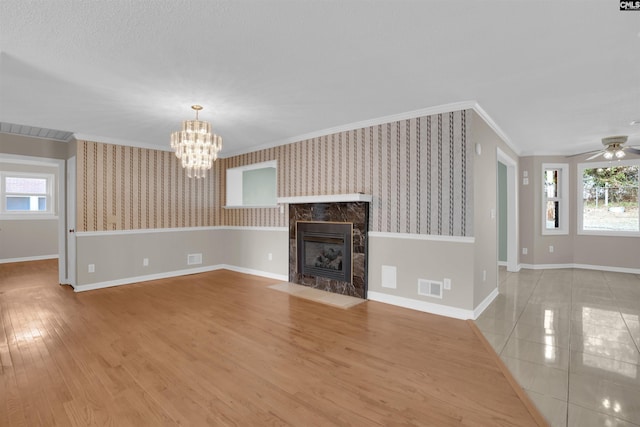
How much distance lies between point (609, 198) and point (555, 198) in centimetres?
88

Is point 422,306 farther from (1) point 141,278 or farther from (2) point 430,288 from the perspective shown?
(1) point 141,278

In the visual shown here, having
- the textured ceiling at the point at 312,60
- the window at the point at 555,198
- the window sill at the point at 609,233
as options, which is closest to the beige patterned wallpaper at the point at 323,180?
the textured ceiling at the point at 312,60

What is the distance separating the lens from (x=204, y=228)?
625 cm

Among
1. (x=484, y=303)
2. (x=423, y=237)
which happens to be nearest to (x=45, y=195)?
(x=423, y=237)

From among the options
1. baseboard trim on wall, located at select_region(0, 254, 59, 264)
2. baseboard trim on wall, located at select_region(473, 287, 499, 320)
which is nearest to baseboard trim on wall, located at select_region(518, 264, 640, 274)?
baseboard trim on wall, located at select_region(473, 287, 499, 320)

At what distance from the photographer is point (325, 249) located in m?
4.64

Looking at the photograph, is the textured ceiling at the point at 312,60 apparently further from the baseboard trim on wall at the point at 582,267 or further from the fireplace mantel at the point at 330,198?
the baseboard trim on wall at the point at 582,267

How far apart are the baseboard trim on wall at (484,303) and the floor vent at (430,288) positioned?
412 mm

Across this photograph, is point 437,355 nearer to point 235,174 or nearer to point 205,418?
point 205,418

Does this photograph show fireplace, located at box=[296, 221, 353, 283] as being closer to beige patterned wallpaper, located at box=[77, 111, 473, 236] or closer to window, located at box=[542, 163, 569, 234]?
beige patterned wallpaper, located at box=[77, 111, 473, 236]

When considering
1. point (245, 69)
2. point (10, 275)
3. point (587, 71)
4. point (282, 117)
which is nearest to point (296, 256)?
point (282, 117)

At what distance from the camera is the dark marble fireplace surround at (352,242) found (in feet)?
13.7

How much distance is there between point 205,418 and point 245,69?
8.41ft

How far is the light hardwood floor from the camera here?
1837 millimetres
